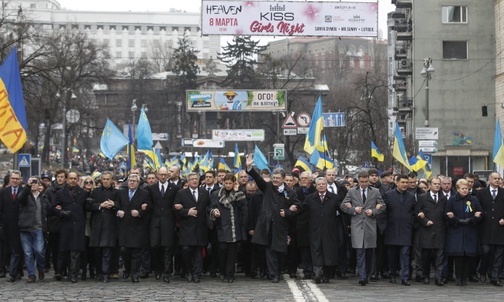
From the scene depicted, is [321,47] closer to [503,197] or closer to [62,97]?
[62,97]

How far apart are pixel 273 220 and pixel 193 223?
1359mm

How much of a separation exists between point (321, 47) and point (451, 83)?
4073 inches

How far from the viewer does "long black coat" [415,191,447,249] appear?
16969mm

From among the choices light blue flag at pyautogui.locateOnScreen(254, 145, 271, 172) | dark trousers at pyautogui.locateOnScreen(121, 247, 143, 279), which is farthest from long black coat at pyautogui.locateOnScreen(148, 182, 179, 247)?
light blue flag at pyautogui.locateOnScreen(254, 145, 271, 172)

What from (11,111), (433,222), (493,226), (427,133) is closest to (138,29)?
(427,133)

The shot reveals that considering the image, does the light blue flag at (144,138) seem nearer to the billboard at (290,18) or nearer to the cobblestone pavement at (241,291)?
the billboard at (290,18)

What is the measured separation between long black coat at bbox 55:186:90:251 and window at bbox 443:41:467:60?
43698 millimetres

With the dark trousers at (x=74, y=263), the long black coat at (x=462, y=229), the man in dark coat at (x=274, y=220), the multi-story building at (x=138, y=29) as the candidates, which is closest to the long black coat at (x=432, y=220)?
the long black coat at (x=462, y=229)

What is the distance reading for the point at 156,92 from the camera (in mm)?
101000

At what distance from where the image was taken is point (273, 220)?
17.4m

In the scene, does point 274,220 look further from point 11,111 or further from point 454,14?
point 454,14

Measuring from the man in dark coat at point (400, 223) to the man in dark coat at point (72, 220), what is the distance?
16.8 ft

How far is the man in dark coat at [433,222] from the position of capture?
16.9 m

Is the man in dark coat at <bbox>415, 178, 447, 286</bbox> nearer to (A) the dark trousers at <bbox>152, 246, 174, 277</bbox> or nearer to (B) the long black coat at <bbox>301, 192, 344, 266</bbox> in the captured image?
(B) the long black coat at <bbox>301, 192, 344, 266</bbox>
